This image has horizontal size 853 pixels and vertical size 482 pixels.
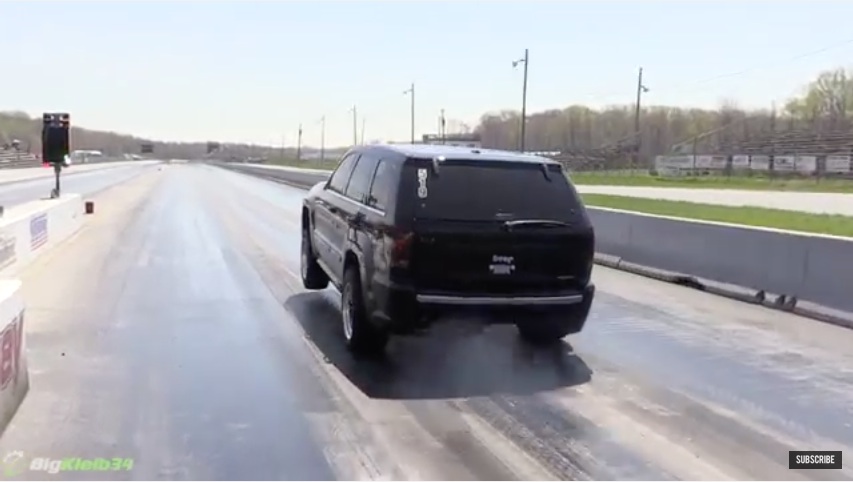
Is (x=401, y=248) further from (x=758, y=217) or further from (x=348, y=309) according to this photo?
(x=758, y=217)

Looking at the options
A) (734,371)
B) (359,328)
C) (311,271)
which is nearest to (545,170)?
(359,328)

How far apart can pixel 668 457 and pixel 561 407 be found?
1.24m

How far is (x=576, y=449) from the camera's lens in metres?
5.86

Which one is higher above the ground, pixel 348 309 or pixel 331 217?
pixel 331 217

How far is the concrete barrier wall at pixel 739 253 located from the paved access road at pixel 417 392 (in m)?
0.75

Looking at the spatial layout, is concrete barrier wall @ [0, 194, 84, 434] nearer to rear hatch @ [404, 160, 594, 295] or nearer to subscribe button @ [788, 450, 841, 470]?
rear hatch @ [404, 160, 594, 295]

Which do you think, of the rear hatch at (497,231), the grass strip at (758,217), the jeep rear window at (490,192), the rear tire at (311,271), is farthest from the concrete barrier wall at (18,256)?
the grass strip at (758,217)

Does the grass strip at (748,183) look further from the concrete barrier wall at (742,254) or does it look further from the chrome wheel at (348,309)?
the chrome wheel at (348,309)

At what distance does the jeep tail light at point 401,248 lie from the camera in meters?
7.75

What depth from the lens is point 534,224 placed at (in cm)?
802

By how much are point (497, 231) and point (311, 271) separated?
4.57 metres

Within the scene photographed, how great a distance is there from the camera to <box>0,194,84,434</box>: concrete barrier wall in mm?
6281

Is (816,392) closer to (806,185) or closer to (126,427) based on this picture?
(126,427)

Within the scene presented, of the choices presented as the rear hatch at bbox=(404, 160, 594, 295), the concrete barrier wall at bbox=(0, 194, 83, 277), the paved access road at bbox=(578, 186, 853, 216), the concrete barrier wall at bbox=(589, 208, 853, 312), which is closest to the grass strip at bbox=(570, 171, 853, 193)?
the paved access road at bbox=(578, 186, 853, 216)
